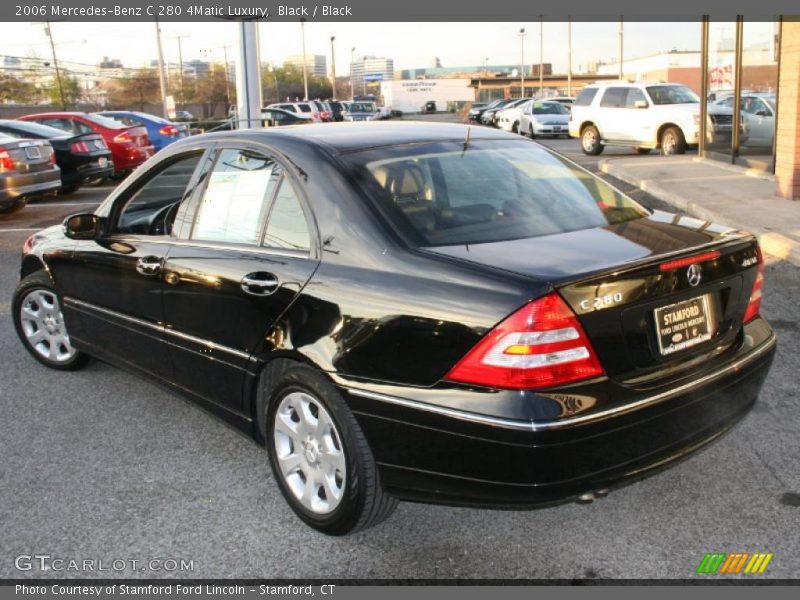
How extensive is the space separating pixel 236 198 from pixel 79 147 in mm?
12411

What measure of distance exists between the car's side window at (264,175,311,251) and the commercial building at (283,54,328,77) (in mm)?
131149

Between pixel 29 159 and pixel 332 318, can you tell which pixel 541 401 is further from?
pixel 29 159

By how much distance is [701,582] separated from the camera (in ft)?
9.68

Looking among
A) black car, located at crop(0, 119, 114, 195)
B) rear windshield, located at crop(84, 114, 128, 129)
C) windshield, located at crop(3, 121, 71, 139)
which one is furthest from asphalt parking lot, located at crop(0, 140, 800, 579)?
rear windshield, located at crop(84, 114, 128, 129)

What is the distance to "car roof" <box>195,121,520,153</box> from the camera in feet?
12.0

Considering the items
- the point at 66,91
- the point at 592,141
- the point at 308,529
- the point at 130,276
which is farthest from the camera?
the point at 66,91

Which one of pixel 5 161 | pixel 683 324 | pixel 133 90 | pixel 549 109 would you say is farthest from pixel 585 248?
pixel 133 90

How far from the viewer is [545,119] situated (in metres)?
30.9

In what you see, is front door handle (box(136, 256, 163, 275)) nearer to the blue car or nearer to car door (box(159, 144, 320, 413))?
car door (box(159, 144, 320, 413))

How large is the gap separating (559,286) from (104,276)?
113 inches

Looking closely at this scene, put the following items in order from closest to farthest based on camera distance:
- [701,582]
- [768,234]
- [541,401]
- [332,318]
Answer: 1. [541,401]
2. [701,582]
3. [332,318]
4. [768,234]

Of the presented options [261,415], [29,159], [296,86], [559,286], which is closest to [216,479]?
[261,415]

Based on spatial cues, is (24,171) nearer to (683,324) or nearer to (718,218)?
(718,218)

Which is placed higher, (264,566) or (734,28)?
(734,28)
